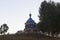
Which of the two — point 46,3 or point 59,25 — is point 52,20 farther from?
point 46,3

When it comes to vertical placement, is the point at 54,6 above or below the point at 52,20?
above

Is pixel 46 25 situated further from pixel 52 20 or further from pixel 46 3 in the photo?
pixel 46 3

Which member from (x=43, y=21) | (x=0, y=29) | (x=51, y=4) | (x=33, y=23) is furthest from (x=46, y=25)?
(x=0, y=29)

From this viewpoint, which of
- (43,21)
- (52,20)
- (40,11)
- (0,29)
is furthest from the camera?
(0,29)

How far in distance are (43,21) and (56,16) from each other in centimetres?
441

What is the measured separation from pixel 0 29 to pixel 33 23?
26595 millimetres

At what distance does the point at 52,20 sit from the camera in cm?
4178

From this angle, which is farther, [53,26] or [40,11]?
[40,11]

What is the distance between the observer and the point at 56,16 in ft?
137

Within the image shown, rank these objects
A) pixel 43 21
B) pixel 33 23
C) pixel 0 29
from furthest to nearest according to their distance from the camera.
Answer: pixel 0 29, pixel 33 23, pixel 43 21

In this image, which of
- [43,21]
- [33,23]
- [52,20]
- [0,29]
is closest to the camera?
[52,20]

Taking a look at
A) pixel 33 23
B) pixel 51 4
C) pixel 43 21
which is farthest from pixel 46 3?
pixel 33 23

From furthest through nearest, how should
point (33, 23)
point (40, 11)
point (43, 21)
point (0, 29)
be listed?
point (0, 29) → point (33, 23) → point (40, 11) → point (43, 21)

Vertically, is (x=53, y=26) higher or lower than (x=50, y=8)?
lower
